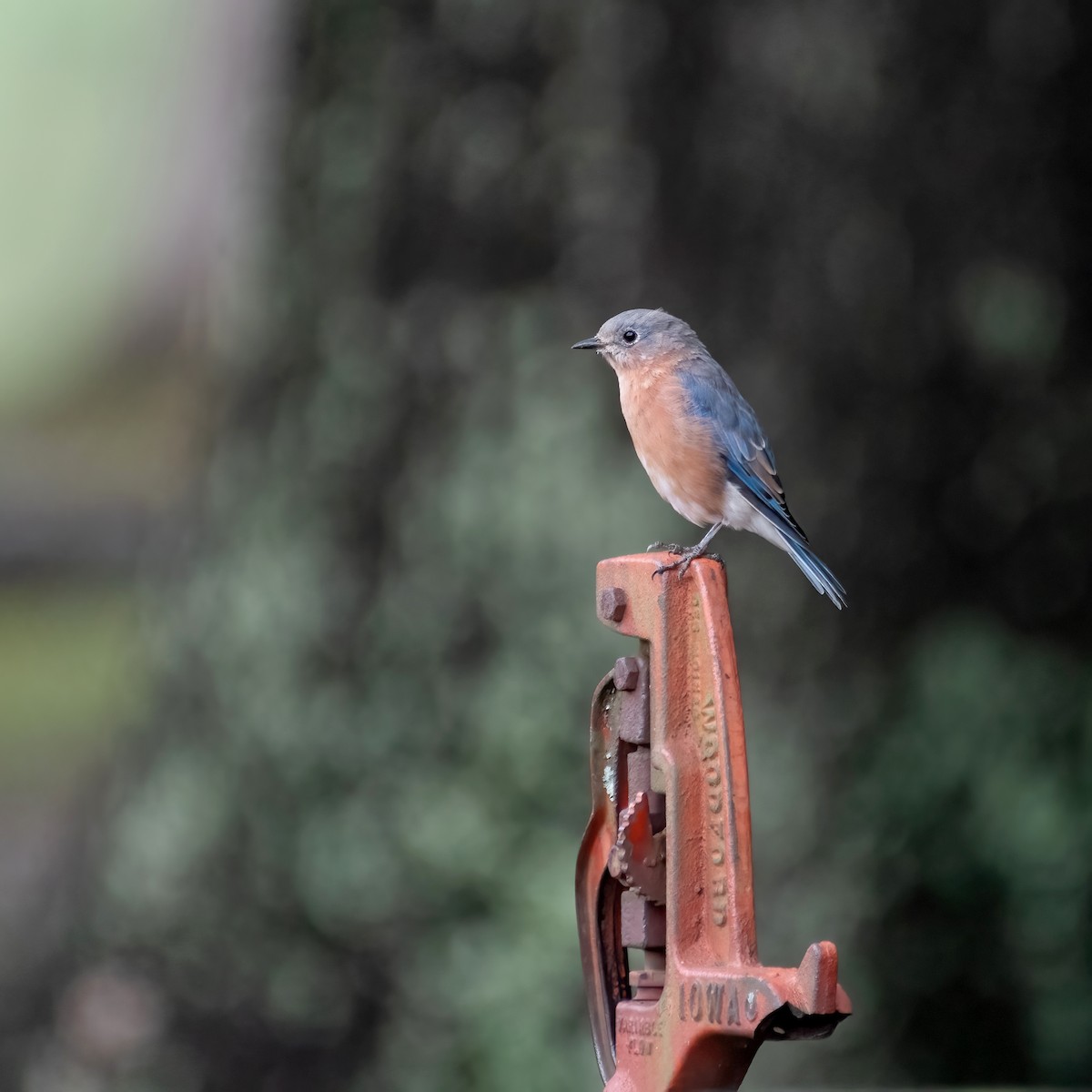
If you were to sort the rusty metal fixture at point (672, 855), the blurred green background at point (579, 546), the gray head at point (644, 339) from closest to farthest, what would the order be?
the rusty metal fixture at point (672, 855) < the gray head at point (644, 339) < the blurred green background at point (579, 546)

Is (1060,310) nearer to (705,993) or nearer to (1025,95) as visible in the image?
(1025,95)

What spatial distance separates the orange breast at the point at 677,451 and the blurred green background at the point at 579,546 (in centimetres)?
105

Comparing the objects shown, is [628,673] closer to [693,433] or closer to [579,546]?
[693,433]

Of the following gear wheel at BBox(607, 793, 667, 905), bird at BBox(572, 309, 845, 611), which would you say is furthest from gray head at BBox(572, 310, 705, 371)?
gear wheel at BBox(607, 793, 667, 905)

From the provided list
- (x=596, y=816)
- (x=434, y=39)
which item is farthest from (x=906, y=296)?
(x=596, y=816)

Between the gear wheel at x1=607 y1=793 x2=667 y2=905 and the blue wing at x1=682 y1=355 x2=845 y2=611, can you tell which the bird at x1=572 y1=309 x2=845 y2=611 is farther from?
the gear wheel at x1=607 y1=793 x2=667 y2=905

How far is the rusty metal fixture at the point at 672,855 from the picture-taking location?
5.65ft

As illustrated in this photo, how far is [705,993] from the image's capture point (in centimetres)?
170

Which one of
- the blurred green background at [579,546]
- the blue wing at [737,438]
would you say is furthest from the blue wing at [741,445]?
the blurred green background at [579,546]

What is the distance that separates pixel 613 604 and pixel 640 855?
324mm

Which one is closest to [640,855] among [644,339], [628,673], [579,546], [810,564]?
[628,673]

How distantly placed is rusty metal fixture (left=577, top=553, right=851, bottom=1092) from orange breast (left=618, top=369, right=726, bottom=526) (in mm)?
1284

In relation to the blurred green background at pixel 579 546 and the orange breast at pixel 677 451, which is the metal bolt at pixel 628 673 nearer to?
the orange breast at pixel 677 451

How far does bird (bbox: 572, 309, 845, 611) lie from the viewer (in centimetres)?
322
